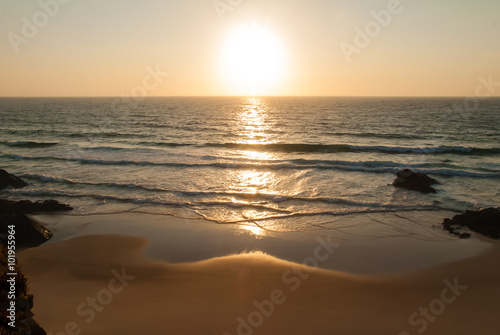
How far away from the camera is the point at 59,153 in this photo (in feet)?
94.8

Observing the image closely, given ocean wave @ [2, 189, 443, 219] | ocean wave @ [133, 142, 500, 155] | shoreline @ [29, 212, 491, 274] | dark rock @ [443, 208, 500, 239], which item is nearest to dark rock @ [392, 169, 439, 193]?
ocean wave @ [2, 189, 443, 219]

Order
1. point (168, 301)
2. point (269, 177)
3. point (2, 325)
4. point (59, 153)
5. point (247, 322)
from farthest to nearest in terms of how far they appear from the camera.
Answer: point (59, 153)
point (269, 177)
point (168, 301)
point (247, 322)
point (2, 325)

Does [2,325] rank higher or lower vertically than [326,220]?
higher

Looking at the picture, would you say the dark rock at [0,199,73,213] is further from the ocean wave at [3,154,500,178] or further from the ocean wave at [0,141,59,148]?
the ocean wave at [0,141,59,148]

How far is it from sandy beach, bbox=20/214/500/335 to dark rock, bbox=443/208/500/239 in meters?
0.87

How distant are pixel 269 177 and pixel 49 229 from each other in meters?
12.9

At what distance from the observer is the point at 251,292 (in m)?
8.18

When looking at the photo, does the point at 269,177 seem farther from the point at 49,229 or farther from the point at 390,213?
the point at 49,229

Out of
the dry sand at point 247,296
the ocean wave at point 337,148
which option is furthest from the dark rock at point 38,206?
the ocean wave at point 337,148

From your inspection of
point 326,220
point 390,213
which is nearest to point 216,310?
point 326,220

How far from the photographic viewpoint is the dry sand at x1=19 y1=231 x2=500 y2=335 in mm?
6816

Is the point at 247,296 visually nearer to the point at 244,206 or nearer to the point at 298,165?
the point at 244,206

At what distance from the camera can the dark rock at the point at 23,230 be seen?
10594mm

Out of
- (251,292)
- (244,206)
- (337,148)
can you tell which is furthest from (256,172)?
(251,292)
